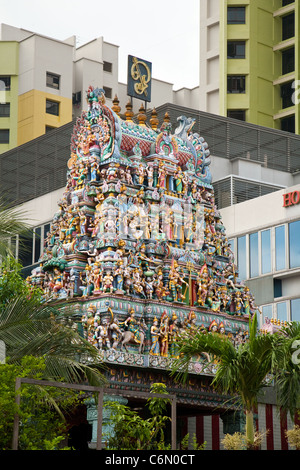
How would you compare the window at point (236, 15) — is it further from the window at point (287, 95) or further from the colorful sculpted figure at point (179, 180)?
the colorful sculpted figure at point (179, 180)

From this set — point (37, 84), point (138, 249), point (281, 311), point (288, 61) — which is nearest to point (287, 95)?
point (288, 61)

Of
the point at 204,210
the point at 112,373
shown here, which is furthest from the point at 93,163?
the point at 112,373

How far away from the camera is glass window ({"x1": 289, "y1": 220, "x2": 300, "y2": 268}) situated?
55156mm

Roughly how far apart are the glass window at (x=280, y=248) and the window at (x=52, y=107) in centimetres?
3145

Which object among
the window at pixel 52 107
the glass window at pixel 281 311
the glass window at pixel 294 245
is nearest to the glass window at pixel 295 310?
the glass window at pixel 281 311

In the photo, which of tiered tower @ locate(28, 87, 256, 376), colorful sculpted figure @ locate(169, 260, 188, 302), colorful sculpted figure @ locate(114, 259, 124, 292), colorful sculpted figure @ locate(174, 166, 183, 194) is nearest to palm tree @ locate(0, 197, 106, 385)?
tiered tower @ locate(28, 87, 256, 376)

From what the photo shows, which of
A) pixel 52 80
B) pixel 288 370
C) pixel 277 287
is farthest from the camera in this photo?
pixel 52 80

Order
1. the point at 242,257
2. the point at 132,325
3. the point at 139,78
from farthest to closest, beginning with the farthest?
1. the point at 242,257
2. the point at 139,78
3. the point at 132,325

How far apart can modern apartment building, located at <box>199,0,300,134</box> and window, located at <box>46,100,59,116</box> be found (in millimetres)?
11403

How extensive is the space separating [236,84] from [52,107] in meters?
14.5

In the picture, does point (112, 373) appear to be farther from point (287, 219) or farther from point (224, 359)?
point (287, 219)

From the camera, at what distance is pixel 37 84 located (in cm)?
8156

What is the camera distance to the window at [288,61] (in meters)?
81.2

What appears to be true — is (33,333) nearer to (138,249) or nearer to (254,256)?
(138,249)
